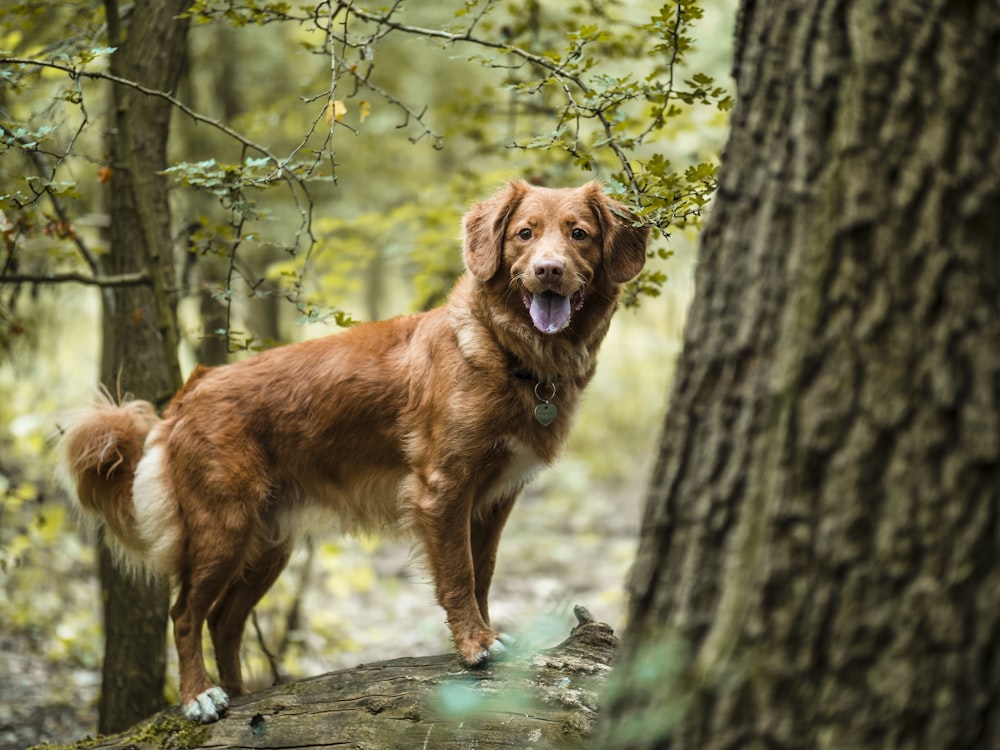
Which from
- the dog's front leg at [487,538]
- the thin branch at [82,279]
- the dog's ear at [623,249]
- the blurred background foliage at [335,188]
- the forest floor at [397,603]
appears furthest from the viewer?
the forest floor at [397,603]

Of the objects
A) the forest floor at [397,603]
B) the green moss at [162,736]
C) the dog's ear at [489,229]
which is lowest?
the forest floor at [397,603]

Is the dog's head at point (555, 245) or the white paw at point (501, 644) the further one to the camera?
the dog's head at point (555, 245)

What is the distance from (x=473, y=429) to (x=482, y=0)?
3.62m

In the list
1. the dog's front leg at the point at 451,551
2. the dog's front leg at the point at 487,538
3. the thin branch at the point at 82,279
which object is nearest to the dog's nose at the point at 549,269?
the dog's front leg at the point at 451,551

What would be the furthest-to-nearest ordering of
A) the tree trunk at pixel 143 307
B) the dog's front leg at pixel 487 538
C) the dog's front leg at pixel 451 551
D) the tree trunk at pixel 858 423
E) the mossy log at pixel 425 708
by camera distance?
the tree trunk at pixel 143 307 → the dog's front leg at pixel 487 538 → the dog's front leg at pixel 451 551 → the mossy log at pixel 425 708 → the tree trunk at pixel 858 423

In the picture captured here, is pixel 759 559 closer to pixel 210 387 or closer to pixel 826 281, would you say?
pixel 826 281

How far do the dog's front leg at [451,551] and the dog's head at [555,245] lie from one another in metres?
0.88

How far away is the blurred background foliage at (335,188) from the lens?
3.79 meters

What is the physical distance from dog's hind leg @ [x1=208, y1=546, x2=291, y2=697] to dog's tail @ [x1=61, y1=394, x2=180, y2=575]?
0.40 m

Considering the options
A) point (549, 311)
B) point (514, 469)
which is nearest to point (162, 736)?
point (514, 469)

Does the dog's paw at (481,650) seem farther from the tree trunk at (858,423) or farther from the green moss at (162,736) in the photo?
the tree trunk at (858,423)

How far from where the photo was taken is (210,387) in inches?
168

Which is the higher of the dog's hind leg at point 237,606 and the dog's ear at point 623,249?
the dog's ear at point 623,249

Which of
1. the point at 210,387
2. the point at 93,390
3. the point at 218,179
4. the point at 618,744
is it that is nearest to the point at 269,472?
the point at 210,387
